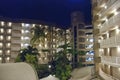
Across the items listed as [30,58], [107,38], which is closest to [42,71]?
[30,58]

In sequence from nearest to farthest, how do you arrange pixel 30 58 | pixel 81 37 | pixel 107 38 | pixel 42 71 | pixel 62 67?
pixel 107 38 < pixel 62 67 < pixel 30 58 < pixel 42 71 < pixel 81 37

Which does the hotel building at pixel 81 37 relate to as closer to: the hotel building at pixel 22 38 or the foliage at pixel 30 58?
the hotel building at pixel 22 38

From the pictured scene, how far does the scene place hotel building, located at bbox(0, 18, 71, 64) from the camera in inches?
2096

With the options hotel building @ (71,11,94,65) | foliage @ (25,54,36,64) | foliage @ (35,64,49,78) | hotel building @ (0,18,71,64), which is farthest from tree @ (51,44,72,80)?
hotel building @ (71,11,94,65)

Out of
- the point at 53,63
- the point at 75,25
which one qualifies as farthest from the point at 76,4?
the point at 53,63

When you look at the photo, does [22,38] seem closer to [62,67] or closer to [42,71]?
[42,71]

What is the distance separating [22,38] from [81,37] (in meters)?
17.3

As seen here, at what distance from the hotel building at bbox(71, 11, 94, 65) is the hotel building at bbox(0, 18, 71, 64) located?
2.68 metres

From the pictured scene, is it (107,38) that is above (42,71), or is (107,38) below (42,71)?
above

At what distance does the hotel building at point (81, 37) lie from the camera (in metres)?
63.7

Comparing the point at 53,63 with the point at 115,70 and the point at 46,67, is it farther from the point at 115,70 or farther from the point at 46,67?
the point at 115,70

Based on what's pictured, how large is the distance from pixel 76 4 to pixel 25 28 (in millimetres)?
15446

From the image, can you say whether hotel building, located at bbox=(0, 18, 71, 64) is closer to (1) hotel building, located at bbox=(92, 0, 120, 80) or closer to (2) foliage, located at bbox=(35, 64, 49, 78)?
(2) foliage, located at bbox=(35, 64, 49, 78)

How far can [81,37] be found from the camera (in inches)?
2574
